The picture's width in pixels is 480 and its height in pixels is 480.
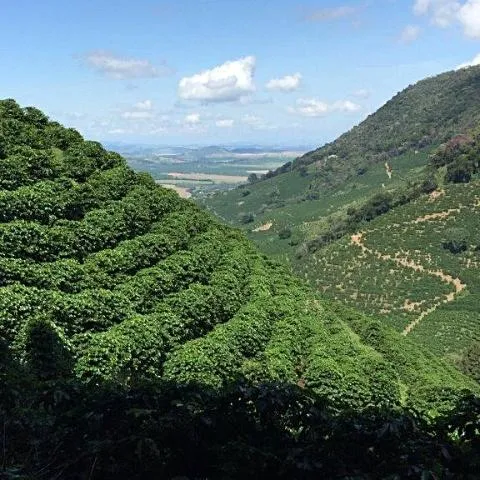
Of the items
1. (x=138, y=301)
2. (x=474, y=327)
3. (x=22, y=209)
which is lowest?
(x=474, y=327)

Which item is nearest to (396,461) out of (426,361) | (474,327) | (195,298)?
(195,298)

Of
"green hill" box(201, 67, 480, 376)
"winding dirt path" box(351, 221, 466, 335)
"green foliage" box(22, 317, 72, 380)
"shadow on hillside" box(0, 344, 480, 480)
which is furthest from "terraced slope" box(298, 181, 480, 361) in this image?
"shadow on hillside" box(0, 344, 480, 480)

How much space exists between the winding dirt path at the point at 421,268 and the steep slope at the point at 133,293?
46.6 meters

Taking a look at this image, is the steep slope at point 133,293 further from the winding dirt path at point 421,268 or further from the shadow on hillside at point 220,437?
the winding dirt path at point 421,268

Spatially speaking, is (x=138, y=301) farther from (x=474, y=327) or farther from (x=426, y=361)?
(x=474, y=327)

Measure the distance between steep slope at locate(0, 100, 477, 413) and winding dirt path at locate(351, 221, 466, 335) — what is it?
4660cm

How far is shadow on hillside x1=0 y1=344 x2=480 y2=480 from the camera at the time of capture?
22.9ft

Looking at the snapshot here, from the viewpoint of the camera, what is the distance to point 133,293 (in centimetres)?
2027

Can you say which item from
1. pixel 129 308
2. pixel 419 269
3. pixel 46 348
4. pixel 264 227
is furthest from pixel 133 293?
pixel 264 227

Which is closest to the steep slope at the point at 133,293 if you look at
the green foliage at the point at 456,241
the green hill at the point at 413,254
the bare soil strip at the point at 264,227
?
the green hill at the point at 413,254

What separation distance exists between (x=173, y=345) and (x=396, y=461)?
13.8 meters

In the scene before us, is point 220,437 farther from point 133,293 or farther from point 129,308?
point 133,293

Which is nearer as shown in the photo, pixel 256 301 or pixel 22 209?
pixel 22 209

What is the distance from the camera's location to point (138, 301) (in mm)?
20266
